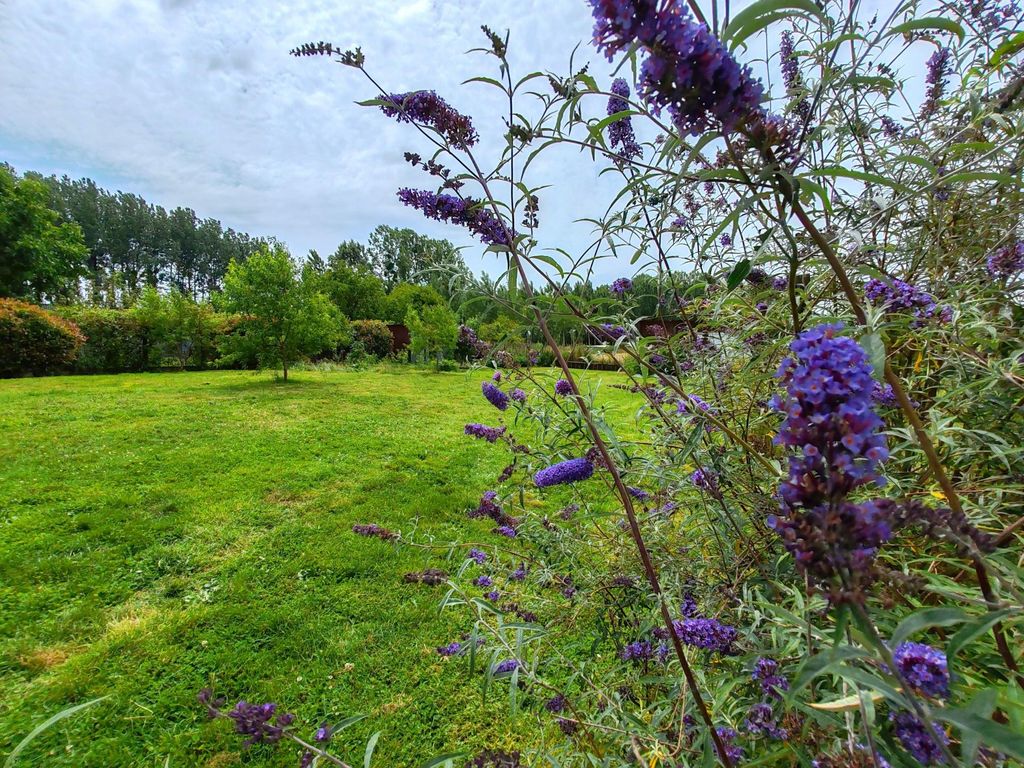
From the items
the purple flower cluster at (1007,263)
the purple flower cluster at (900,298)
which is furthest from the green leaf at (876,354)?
the purple flower cluster at (1007,263)

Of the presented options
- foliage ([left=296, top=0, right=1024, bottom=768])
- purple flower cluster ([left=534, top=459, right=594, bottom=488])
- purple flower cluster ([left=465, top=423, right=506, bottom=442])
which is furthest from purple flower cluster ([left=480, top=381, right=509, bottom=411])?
purple flower cluster ([left=534, top=459, right=594, bottom=488])

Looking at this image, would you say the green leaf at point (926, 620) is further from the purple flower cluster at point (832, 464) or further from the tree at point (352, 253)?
the tree at point (352, 253)

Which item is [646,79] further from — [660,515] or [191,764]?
[191,764]

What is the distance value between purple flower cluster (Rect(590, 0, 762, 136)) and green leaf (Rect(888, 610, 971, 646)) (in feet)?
1.76

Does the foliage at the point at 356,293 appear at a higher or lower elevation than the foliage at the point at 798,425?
higher

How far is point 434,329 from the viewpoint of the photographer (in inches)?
581

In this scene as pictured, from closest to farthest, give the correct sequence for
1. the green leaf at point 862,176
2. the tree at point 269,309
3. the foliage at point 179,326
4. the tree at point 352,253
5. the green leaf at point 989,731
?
the green leaf at point 989,731, the green leaf at point 862,176, the tree at point 269,309, the foliage at point 179,326, the tree at point 352,253

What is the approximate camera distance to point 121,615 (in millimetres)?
2639

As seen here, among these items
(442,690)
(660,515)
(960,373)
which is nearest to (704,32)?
(960,373)

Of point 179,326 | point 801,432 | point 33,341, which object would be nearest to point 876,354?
point 801,432

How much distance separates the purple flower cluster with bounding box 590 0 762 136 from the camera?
534 mm

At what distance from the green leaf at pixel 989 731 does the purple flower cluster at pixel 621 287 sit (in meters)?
1.50

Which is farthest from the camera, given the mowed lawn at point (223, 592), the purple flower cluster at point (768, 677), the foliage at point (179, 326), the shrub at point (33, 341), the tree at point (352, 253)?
the tree at point (352, 253)

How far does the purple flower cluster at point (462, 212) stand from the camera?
1.12 meters
